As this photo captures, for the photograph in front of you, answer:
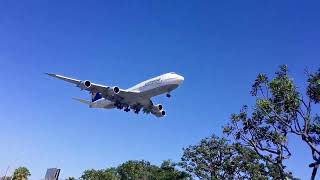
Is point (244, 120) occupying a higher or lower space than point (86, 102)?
lower

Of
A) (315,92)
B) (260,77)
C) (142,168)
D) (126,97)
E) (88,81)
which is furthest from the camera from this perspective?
(142,168)

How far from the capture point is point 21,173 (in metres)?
76.8

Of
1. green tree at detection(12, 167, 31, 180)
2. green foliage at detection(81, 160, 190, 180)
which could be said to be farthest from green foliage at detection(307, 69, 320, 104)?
green tree at detection(12, 167, 31, 180)

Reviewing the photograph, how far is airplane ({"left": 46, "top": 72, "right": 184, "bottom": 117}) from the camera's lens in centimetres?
5316

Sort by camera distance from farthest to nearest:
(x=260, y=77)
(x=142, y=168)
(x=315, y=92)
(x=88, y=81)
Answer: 1. (x=142, y=168)
2. (x=88, y=81)
3. (x=260, y=77)
4. (x=315, y=92)

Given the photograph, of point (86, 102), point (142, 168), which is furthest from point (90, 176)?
point (86, 102)

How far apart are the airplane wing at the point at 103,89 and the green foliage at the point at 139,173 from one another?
27.0 m

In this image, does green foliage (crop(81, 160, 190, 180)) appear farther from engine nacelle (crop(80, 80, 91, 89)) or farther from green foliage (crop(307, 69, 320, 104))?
green foliage (crop(307, 69, 320, 104))

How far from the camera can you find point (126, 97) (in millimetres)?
56438

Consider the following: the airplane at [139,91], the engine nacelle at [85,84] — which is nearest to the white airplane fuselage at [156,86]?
the airplane at [139,91]

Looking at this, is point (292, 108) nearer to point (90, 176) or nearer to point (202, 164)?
point (202, 164)

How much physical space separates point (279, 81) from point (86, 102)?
44702 millimetres

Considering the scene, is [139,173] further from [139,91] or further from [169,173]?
[139,91]

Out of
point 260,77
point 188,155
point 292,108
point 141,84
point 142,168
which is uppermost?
point 142,168
